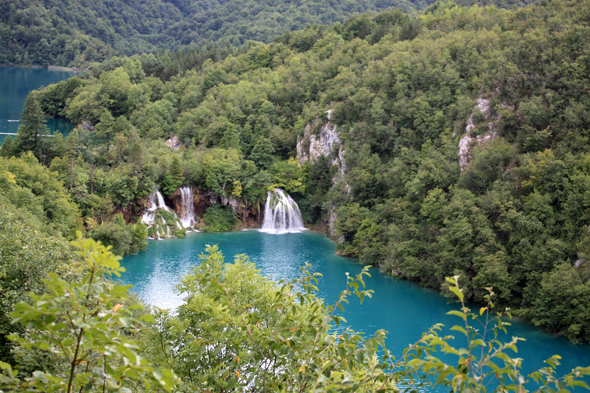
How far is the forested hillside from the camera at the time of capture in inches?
4242

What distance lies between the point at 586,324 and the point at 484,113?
1831 cm

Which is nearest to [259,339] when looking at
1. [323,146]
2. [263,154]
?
[323,146]

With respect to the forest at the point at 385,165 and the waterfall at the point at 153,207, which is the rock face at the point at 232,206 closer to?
the forest at the point at 385,165

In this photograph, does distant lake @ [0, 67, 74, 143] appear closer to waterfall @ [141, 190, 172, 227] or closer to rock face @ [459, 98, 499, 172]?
waterfall @ [141, 190, 172, 227]

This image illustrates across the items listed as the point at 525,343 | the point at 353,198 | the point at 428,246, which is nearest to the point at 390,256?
the point at 428,246

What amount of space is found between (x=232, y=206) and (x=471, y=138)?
901 inches

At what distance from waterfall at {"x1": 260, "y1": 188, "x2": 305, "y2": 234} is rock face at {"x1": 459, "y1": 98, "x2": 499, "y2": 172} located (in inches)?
688

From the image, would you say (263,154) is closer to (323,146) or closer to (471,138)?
(323,146)

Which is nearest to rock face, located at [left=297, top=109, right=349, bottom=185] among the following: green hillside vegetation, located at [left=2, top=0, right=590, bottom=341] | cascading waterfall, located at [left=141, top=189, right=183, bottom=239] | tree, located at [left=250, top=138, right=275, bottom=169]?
green hillside vegetation, located at [left=2, top=0, right=590, bottom=341]

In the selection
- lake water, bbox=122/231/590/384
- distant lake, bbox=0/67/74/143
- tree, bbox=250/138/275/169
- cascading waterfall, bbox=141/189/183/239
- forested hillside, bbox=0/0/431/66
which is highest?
forested hillside, bbox=0/0/431/66

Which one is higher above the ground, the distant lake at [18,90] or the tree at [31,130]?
the distant lake at [18,90]

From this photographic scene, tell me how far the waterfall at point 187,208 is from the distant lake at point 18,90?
2818cm

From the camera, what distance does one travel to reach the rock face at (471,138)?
1463 inches

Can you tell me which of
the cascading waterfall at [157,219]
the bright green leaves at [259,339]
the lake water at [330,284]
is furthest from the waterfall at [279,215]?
the bright green leaves at [259,339]
